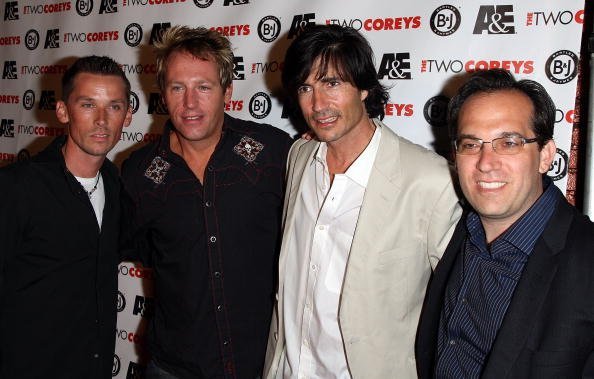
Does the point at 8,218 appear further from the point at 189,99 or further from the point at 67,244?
the point at 189,99

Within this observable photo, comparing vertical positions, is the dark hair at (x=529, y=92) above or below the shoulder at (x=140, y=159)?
above

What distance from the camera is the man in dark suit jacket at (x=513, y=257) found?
4.10ft

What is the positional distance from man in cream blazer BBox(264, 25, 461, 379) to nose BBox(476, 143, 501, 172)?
33 centimetres

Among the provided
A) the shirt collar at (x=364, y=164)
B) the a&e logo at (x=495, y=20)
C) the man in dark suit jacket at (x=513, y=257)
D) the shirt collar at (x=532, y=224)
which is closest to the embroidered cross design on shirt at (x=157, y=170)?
the shirt collar at (x=364, y=164)

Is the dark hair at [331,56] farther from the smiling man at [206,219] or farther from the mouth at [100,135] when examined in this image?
the mouth at [100,135]

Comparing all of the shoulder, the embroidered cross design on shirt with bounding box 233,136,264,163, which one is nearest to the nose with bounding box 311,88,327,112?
the embroidered cross design on shirt with bounding box 233,136,264,163

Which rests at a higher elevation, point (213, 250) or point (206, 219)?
point (206, 219)

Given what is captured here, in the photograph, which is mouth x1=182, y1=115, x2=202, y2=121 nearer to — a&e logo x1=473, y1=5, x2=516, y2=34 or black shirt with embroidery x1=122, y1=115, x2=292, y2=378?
black shirt with embroidery x1=122, y1=115, x2=292, y2=378

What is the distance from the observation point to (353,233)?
177 cm

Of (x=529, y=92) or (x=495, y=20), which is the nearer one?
(x=529, y=92)

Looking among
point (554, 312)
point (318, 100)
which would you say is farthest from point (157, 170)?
point (554, 312)

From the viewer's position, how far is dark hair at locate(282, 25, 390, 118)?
6.16 feet

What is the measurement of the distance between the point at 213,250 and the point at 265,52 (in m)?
1.24

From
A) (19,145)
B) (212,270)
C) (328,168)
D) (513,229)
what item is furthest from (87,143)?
(19,145)
